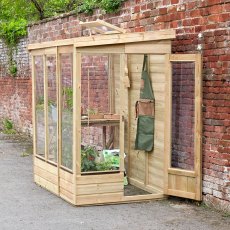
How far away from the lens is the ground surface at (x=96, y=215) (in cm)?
700

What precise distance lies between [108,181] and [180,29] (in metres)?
2.32

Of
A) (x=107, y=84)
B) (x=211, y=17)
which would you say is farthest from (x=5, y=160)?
(x=211, y=17)

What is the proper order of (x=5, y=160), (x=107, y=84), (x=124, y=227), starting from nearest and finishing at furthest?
(x=124, y=227) < (x=107, y=84) < (x=5, y=160)

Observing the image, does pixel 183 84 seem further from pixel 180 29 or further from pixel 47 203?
pixel 47 203

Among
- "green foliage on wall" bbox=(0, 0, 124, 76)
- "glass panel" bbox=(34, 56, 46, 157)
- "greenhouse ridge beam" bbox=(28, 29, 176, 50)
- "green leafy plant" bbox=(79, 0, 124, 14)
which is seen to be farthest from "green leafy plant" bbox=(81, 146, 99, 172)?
"green foliage on wall" bbox=(0, 0, 124, 76)

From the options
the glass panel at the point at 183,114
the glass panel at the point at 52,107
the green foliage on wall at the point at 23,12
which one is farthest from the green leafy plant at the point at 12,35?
the glass panel at the point at 183,114

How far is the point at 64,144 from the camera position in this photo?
8.38 m

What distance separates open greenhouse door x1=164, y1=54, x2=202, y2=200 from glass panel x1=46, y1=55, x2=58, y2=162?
1737mm

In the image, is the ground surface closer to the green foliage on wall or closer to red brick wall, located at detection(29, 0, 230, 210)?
red brick wall, located at detection(29, 0, 230, 210)

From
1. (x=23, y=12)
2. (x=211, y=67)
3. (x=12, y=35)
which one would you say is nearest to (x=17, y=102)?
(x=12, y=35)

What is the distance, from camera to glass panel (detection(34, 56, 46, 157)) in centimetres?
922

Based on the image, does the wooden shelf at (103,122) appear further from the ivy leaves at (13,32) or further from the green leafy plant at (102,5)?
the ivy leaves at (13,32)

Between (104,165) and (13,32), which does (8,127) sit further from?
(104,165)

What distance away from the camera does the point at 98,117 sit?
8.94m
